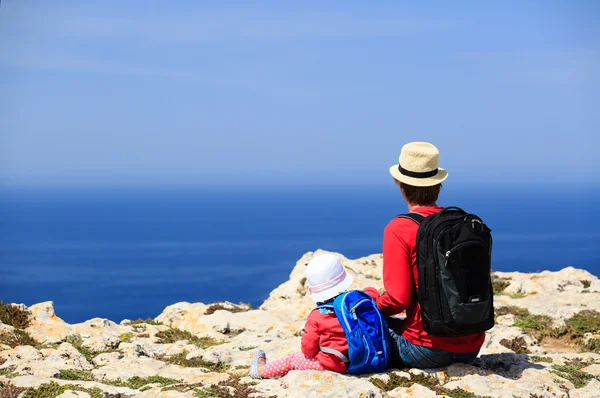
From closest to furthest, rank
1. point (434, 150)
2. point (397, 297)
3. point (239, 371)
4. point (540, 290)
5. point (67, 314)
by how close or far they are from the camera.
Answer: point (397, 297)
point (434, 150)
point (239, 371)
point (540, 290)
point (67, 314)

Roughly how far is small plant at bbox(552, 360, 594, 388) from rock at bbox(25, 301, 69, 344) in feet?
33.5

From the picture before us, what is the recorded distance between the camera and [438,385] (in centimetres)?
847

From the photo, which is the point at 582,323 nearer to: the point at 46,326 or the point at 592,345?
the point at 592,345

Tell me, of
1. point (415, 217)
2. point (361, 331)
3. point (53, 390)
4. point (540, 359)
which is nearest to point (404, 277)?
point (415, 217)

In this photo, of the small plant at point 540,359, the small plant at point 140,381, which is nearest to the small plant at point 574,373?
the small plant at point 540,359

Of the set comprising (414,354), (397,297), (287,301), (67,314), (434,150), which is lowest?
(67,314)

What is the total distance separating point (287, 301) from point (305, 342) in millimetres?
10703

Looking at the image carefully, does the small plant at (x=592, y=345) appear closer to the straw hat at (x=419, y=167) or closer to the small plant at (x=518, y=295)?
the small plant at (x=518, y=295)

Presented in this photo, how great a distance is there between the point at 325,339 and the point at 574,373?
4.03 m

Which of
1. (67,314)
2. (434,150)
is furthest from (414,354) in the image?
(67,314)

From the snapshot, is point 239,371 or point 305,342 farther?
point 239,371

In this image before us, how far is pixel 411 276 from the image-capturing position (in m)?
8.30

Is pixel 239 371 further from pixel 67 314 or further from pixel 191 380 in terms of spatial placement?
pixel 67 314

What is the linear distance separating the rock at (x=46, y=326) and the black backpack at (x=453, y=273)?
30.0ft
